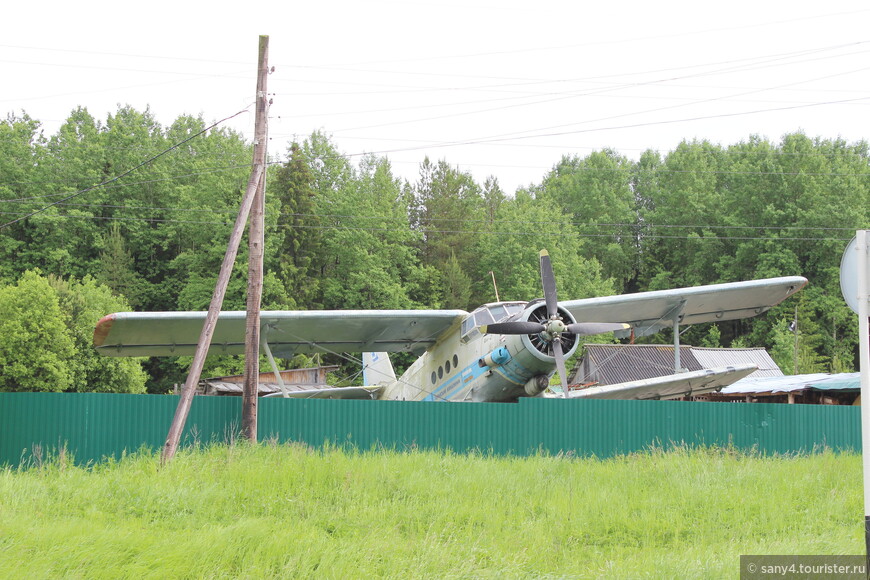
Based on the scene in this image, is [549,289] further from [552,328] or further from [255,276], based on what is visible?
[255,276]

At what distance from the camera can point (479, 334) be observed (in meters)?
16.7

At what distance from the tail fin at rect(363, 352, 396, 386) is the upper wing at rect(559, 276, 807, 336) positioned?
6193mm

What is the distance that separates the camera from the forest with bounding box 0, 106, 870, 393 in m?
43.5

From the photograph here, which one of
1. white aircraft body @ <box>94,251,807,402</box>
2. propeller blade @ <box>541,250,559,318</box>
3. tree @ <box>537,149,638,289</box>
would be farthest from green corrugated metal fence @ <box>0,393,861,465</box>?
tree @ <box>537,149,638,289</box>

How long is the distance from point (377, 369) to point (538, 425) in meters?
8.95

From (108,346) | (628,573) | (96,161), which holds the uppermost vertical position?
(96,161)

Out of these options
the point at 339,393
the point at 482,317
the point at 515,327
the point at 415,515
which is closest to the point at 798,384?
the point at 482,317

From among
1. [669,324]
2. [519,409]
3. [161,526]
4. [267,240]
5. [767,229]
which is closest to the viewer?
[161,526]

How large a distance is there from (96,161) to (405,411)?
38.7 metres

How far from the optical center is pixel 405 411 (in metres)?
14.8

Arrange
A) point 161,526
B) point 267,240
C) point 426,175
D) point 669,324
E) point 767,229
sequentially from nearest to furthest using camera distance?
1. point 161,526
2. point 669,324
3. point 267,240
4. point 767,229
5. point 426,175

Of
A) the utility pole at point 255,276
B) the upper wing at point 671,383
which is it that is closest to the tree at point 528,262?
the upper wing at point 671,383

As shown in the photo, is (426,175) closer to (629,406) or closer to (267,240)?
(267,240)

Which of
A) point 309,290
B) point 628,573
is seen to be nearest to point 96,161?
point 309,290
